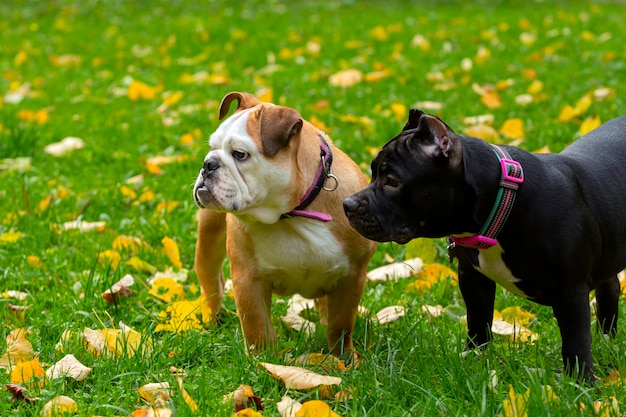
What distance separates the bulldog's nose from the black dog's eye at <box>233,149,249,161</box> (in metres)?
0.08

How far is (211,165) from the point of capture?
3613mm

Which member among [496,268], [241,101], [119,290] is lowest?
[119,290]

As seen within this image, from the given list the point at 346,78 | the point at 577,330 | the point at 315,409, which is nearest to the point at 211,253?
the point at 315,409

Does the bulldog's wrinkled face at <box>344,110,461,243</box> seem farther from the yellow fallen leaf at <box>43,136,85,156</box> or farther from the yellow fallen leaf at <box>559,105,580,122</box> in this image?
the yellow fallen leaf at <box>43,136,85,156</box>

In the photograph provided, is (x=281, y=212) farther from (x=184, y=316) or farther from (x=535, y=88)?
(x=535, y=88)

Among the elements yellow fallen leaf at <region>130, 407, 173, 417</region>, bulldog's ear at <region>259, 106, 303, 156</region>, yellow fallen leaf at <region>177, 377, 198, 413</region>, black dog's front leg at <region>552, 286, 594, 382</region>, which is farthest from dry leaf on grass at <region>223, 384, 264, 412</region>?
black dog's front leg at <region>552, 286, 594, 382</region>

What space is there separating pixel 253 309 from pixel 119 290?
107 cm

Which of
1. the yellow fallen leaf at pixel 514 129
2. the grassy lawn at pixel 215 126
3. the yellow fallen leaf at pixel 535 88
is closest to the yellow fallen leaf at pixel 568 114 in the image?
the grassy lawn at pixel 215 126

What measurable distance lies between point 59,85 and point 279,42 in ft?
9.65

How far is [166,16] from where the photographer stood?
14.8 metres

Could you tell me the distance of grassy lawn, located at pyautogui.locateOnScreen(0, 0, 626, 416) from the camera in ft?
11.0

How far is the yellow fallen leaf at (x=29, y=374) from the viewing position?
340 centimetres

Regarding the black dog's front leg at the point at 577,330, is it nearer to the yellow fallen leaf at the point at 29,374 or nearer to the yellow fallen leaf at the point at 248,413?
the yellow fallen leaf at the point at 248,413

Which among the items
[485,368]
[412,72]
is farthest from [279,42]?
[485,368]
